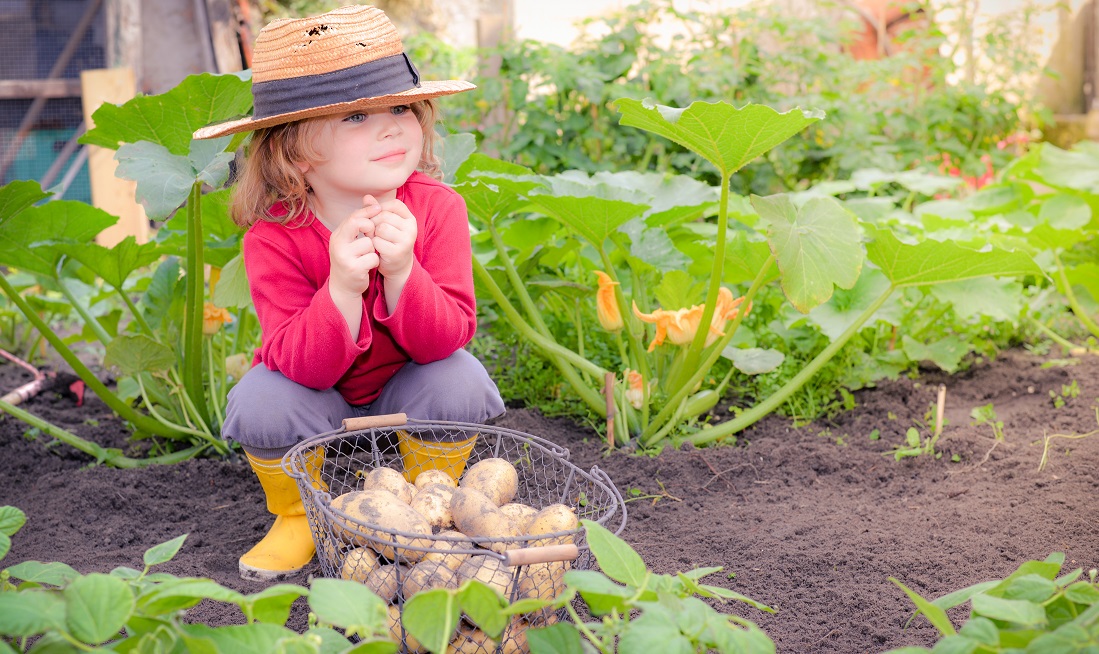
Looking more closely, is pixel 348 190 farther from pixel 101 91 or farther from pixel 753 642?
pixel 101 91

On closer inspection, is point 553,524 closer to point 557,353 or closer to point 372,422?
point 372,422

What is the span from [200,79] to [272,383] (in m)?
0.66

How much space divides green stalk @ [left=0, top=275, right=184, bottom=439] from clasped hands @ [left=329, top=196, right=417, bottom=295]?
99cm

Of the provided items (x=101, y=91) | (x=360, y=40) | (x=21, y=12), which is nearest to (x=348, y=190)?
(x=360, y=40)

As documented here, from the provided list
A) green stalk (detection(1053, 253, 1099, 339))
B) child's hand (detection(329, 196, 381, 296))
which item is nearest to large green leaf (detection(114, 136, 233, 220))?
child's hand (detection(329, 196, 381, 296))

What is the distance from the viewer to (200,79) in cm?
193

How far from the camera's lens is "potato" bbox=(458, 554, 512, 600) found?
1264 mm

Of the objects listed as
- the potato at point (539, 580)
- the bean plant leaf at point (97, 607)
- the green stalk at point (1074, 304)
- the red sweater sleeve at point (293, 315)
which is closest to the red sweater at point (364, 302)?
the red sweater sleeve at point (293, 315)

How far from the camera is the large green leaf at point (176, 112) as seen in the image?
1959 millimetres

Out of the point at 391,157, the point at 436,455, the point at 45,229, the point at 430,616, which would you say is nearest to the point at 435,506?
the point at 436,455

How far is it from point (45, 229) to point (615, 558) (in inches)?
69.4

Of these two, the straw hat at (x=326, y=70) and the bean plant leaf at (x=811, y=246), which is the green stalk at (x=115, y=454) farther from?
the bean plant leaf at (x=811, y=246)

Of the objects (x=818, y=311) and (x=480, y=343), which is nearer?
(x=818, y=311)

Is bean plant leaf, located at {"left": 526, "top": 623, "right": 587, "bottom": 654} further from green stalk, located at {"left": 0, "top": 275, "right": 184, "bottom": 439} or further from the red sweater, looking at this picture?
green stalk, located at {"left": 0, "top": 275, "right": 184, "bottom": 439}
